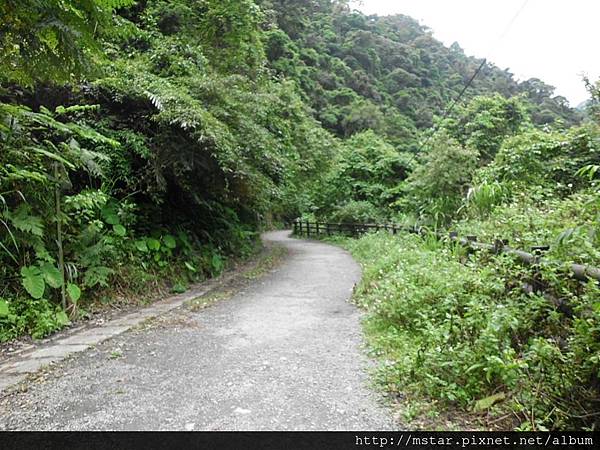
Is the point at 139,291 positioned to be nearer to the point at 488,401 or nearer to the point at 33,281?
the point at 33,281

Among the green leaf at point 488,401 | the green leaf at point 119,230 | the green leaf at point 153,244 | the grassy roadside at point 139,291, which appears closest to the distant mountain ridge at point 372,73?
the grassy roadside at point 139,291

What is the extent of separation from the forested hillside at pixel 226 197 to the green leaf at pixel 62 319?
2 cm

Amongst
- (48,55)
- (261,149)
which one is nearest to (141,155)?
(261,149)

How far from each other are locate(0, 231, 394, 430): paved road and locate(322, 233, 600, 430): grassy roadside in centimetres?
36

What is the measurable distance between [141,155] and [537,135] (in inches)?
314

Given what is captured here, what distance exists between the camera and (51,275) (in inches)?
174

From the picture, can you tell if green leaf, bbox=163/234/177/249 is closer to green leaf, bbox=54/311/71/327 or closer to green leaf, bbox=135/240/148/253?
green leaf, bbox=135/240/148/253

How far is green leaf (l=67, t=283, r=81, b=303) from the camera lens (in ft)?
15.1

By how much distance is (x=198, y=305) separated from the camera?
5660 mm

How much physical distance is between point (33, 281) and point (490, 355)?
4.70 metres

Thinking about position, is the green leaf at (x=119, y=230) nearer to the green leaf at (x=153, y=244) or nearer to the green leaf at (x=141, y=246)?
the green leaf at (x=141, y=246)

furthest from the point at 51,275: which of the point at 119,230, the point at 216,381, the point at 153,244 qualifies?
the point at 216,381

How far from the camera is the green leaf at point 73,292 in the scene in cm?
460

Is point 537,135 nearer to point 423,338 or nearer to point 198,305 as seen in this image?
point 423,338
